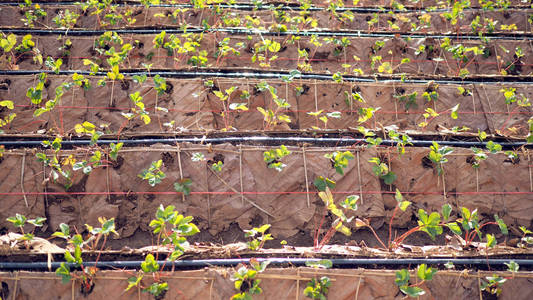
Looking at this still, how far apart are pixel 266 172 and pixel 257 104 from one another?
127 cm

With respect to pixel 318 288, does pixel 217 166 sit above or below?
above

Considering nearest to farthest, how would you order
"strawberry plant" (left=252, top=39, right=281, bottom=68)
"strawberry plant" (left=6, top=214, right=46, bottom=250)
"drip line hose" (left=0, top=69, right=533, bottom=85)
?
"strawberry plant" (left=6, top=214, right=46, bottom=250)
"drip line hose" (left=0, top=69, right=533, bottom=85)
"strawberry plant" (left=252, top=39, right=281, bottom=68)

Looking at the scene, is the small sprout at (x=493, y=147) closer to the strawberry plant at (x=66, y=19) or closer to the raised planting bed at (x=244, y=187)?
the raised planting bed at (x=244, y=187)

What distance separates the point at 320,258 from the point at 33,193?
9.76 feet

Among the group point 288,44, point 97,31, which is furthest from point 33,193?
point 288,44

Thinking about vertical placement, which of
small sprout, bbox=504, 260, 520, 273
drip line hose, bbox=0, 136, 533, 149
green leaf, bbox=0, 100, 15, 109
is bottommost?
small sprout, bbox=504, 260, 520, 273

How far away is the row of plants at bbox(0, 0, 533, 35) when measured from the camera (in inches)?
236

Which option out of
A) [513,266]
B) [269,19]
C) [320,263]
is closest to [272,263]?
[320,263]

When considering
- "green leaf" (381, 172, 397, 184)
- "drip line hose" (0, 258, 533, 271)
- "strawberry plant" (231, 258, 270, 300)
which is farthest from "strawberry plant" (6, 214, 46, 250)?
"green leaf" (381, 172, 397, 184)

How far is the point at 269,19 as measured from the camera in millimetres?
6426

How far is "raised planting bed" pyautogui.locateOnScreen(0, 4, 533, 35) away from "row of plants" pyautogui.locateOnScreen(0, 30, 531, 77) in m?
0.45

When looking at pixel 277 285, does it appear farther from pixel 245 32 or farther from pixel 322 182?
pixel 245 32

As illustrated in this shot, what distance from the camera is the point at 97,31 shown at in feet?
18.7

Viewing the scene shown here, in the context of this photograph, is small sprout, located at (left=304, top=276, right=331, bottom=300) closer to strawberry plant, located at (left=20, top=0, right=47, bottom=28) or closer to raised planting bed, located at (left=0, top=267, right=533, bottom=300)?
raised planting bed, located at (left=0, top=267, right=533, bottom=300)
